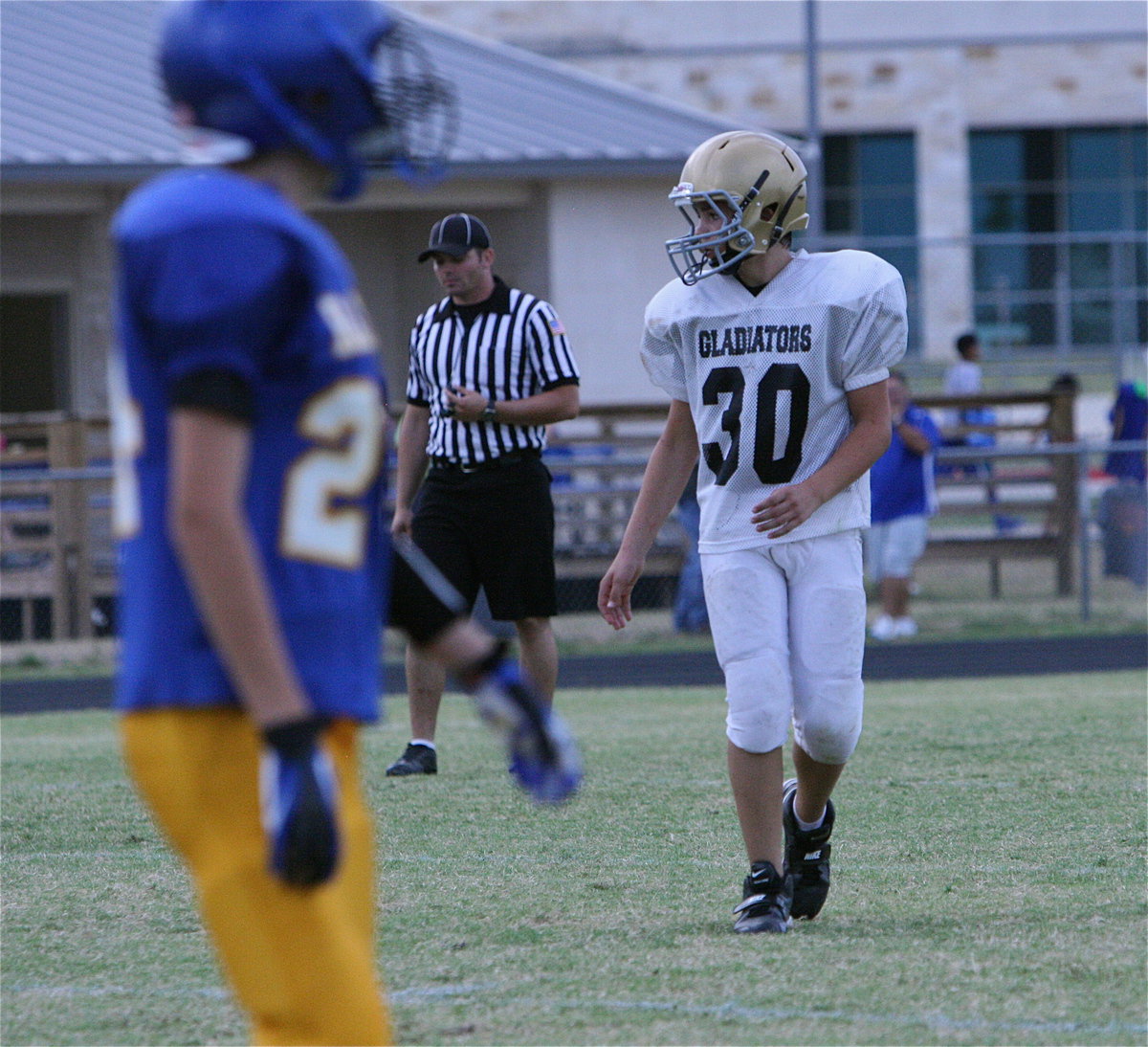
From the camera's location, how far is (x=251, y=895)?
2.28 metres

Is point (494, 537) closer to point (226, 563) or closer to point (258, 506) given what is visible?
point (258, 506)

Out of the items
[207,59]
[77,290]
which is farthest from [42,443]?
[207,59]

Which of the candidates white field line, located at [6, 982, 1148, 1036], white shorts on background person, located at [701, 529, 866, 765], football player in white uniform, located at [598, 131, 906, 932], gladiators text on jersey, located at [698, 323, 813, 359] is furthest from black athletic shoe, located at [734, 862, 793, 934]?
gladiators text on jersey, located at [698, 323, 813, 359]

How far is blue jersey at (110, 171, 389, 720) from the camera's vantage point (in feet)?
7.38

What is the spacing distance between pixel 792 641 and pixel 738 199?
3.53 feet

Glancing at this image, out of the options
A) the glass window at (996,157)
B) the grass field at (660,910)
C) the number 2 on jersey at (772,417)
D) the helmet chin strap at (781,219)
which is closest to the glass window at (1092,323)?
the glass window at (996,157)

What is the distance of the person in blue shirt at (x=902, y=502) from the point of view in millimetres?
12820

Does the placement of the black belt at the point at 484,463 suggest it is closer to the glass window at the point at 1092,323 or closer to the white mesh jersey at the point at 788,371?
the white mesh jersey at the point at 788,371

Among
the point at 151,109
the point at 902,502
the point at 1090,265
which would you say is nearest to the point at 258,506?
the point at 902,502

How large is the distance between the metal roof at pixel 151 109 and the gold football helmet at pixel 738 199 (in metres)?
11.3

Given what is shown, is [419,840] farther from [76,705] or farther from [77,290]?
[77,290]

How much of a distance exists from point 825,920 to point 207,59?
9.59ft

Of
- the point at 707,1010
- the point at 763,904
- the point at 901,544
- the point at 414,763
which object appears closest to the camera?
the point at 707,1010

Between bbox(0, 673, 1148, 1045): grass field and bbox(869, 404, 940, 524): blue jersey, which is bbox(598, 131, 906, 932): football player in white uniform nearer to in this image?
bbox(0, 673, 1148, 1045): grass field
